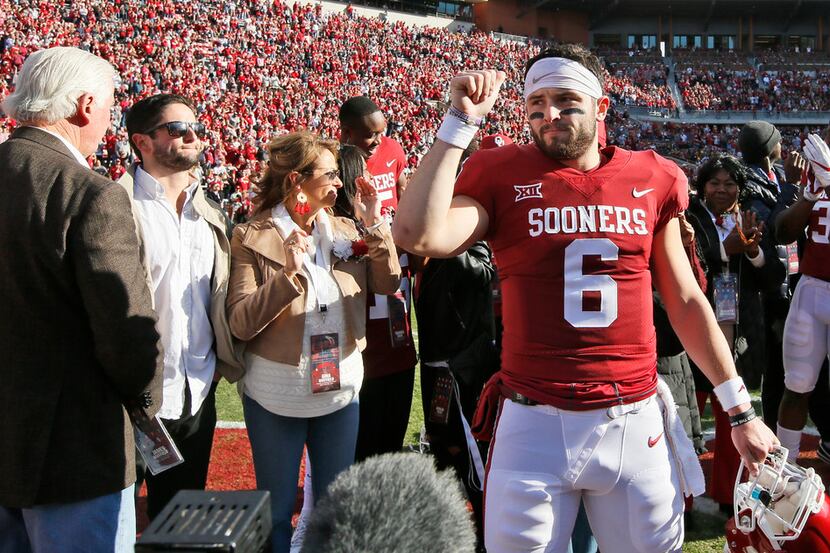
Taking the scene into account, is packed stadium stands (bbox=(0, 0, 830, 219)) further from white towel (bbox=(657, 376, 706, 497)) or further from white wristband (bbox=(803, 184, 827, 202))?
white towel (bbox=(657, 376, 706, 497))

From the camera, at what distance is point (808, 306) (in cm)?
372

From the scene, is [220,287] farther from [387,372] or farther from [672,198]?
[672,198]

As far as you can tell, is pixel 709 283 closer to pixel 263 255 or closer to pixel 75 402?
pixel 263 255

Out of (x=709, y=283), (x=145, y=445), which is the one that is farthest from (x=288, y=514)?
(x=709, y=283)

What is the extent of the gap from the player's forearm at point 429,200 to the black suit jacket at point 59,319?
0.67 m

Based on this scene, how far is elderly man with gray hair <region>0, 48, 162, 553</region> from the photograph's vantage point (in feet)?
5.87

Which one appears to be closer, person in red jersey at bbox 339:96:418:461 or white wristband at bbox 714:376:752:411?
white wristband at bbox 714:376:752:411

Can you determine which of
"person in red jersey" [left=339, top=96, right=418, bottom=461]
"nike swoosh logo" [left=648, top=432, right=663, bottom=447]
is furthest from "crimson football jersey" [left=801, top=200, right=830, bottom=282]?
"nike swoosh logo" [left=648, top=432, right=663, bottom=447]

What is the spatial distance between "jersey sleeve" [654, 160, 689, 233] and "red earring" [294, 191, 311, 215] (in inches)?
50.0

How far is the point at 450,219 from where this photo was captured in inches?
75.0

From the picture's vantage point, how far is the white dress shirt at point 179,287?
2531 mm

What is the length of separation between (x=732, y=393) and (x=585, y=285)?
0.50 metres

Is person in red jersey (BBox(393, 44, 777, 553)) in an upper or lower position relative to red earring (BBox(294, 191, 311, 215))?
lower

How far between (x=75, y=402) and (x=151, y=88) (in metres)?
19.9
